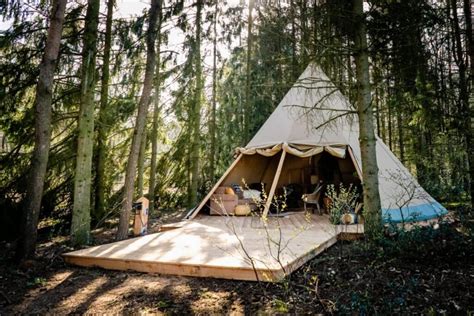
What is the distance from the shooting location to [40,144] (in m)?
4.10

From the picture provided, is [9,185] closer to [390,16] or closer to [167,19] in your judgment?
[167,19]

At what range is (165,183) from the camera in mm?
10164

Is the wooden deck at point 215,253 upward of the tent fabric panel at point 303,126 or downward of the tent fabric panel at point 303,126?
downward

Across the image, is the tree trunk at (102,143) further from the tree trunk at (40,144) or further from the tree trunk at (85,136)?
the tree trunk at (40,144)

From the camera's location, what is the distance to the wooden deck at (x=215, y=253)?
10.5ft

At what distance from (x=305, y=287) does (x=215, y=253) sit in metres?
1.70

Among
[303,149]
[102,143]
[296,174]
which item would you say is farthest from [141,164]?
[296,174]

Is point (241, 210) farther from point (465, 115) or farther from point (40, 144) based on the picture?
point (465, 115)

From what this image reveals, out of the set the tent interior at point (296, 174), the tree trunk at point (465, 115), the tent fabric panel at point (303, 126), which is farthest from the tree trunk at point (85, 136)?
the tree trunk at point (465, 115)

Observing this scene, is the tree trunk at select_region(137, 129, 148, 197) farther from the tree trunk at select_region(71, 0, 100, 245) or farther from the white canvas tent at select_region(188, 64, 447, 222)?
the tree trunk at select_region(71, 0, 100, 245)

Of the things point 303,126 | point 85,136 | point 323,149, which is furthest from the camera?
point 303,126

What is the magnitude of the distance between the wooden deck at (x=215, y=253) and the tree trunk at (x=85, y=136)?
1.06 meters

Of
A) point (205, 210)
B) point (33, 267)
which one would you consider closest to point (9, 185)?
point (33, 267)

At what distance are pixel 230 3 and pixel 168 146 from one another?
17.2 feet
